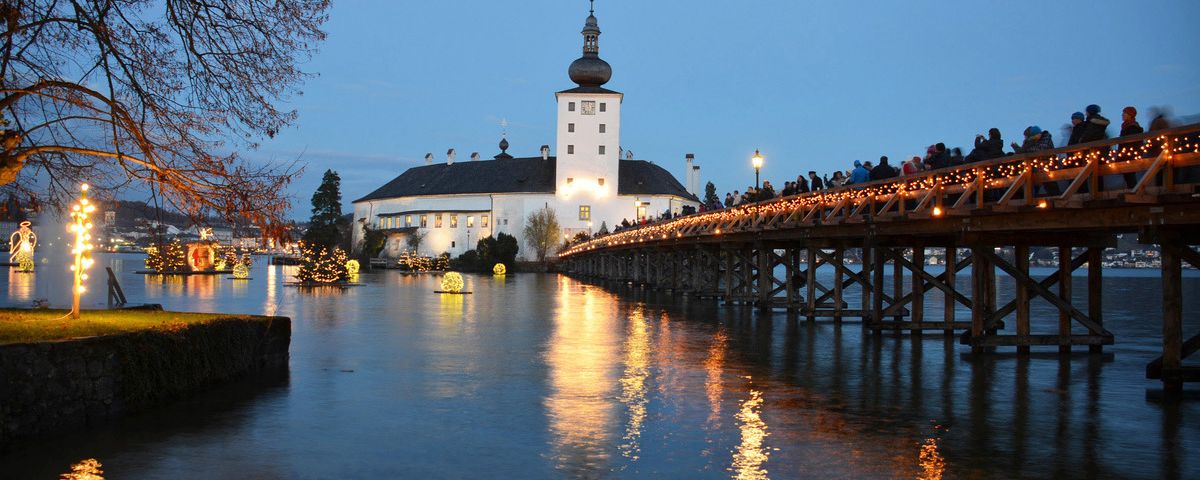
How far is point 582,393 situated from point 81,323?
22.2ft

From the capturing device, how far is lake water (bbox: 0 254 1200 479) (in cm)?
1116

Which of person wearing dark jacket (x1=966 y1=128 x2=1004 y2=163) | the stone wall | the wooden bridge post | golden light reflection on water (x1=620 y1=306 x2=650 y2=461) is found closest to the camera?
the stone wall

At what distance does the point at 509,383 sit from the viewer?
689 inches

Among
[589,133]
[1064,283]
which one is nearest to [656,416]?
[1064,283]

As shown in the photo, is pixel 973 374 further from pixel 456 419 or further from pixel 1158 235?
pixel 456 419

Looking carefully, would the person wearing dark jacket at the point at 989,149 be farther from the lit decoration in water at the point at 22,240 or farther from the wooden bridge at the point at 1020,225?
the lit decoration in water at the point at 22,240

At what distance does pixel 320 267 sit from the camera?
194 feet

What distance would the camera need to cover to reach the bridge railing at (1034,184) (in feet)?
48.5

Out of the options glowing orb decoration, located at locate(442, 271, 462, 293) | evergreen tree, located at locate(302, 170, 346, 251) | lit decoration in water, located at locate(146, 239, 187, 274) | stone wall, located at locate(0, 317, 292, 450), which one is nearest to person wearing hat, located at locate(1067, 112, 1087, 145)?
stone wall, located at locate(0, 317, 292, 450)

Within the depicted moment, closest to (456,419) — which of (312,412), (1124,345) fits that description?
(312,412)

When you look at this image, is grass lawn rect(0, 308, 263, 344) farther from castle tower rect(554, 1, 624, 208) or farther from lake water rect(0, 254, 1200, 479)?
castle tower rect(554, 1, 624, 208)

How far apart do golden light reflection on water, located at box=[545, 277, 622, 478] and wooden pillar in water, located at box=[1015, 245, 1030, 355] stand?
7.71 m

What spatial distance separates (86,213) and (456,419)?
6009 millimetres

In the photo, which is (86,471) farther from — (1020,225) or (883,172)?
(883,172)
